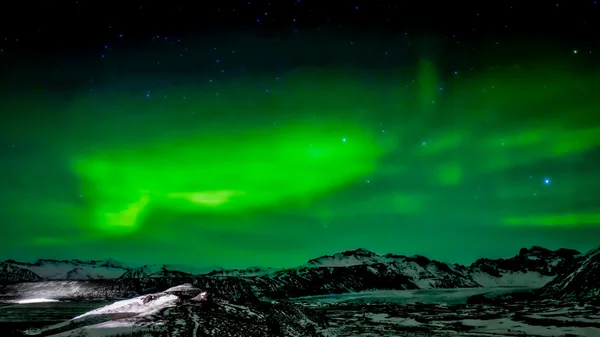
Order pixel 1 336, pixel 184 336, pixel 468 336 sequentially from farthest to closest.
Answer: pixel 468 336
pixel 1 336
pixel 184 336

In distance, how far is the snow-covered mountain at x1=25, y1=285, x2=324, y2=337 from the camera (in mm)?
18906

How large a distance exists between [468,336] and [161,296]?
3956cm

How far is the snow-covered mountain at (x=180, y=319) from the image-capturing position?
1891 centimetres

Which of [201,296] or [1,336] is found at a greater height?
[201,296]

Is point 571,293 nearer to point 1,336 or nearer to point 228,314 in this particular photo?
point 228,314

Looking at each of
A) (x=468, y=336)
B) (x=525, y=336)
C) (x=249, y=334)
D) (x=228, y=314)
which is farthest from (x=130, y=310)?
(x=525, y=336)

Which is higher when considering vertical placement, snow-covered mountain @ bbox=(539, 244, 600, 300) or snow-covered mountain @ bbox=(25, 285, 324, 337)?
snow-covered mountain @ bbox=(25, 285, 324, 337)

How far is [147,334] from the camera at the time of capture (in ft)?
60.7

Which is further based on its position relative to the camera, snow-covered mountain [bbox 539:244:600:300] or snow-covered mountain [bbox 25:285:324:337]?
snow-covered mountain [bbox 539:244:600:300]

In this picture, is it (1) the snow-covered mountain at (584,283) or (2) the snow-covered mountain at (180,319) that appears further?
(1) the snow-covered mountain at (584,283)

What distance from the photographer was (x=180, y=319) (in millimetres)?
20906

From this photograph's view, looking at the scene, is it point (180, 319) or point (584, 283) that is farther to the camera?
point (584, 283)

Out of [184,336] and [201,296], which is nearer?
[184,336]

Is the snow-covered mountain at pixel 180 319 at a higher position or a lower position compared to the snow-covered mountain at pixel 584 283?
higher
